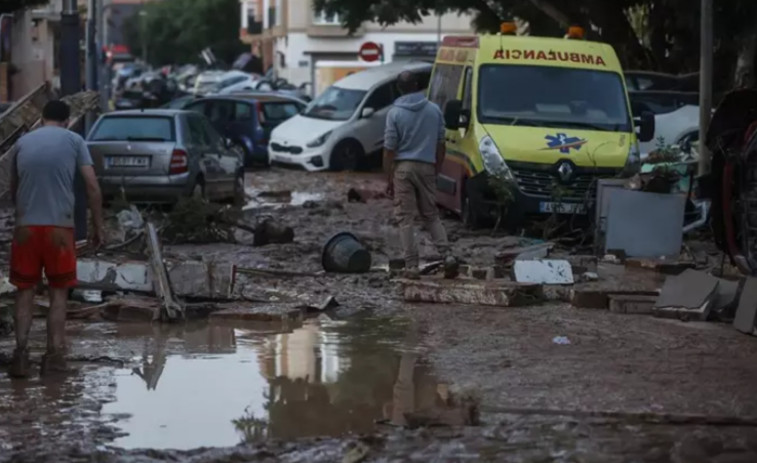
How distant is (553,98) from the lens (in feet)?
60.7

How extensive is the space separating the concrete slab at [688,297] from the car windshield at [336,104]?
19.7 metres

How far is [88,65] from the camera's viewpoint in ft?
97.0

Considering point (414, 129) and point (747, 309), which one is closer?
point (747, 309)

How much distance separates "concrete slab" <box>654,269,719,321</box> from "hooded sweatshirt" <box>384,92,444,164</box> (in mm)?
3162

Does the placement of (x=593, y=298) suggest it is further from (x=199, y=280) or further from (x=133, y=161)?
(x=133, y=161)

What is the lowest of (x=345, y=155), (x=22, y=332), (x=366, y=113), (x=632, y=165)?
(x=345, y=155)

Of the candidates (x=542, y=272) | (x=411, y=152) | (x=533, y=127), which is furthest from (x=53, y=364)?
(x=533, y=127)

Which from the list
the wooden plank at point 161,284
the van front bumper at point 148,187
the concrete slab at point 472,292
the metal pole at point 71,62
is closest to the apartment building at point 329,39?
the van front bumper at point 148,187

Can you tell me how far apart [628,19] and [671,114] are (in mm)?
8329

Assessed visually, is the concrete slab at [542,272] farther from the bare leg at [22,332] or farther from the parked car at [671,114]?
the parked car at [671,114]

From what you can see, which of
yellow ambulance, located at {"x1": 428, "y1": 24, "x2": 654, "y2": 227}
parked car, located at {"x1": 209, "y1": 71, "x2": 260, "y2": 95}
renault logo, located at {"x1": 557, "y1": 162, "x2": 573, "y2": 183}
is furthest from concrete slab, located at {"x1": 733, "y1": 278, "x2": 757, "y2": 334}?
parked car, located at {"x1": 209, "y1": 71, "x2": 260, "y2": 95}

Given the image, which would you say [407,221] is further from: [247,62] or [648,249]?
[247,62]

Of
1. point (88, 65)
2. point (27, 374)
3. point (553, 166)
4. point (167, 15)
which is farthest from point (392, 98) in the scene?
point (167, 15)

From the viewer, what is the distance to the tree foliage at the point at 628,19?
26.5 m
